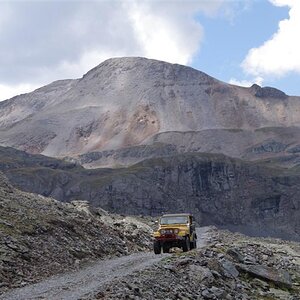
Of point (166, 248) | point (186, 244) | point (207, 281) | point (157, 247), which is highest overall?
point (186, 244)

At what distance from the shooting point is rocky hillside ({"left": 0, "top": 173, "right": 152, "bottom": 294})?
28800 mm

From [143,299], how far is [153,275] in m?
3.96

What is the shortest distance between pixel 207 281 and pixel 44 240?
13.4 m

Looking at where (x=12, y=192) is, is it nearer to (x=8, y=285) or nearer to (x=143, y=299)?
(x=8, y=285)

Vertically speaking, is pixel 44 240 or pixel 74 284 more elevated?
pixel 44 240

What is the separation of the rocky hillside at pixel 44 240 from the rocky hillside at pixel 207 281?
267 inches

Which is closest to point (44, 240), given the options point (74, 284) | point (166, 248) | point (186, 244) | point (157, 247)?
point (157, 247)

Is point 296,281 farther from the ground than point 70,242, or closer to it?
closer to it

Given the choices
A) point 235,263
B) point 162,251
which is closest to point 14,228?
point 162,251

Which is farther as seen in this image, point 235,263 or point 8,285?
point 235,263

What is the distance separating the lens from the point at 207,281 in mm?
26188

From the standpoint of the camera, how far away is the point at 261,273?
31578 millimetres

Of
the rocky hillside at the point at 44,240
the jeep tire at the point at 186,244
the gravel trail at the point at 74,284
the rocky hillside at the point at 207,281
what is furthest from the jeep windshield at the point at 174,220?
the gravel trail at the point at 74,284

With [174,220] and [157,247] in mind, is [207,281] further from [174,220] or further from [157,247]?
[174,220]
